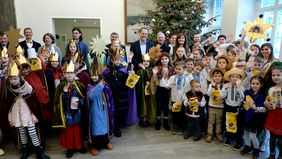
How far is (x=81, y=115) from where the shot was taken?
2.53 metres

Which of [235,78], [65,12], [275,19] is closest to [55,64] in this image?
[235,78]

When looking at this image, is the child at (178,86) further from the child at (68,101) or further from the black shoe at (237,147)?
the child at (68,101)

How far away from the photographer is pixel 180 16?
4.48m

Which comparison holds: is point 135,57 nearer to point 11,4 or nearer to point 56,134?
point 56,134

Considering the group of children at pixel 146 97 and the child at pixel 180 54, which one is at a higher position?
the child at pixel 180 54

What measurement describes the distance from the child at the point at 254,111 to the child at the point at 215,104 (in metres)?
0.34

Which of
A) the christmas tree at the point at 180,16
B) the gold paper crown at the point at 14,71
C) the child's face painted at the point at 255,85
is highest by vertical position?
the christmas tree at the point at 180,16

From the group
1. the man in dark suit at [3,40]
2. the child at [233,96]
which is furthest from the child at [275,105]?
the man in dark suit at [3,40]

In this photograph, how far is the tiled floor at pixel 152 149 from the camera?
258cm

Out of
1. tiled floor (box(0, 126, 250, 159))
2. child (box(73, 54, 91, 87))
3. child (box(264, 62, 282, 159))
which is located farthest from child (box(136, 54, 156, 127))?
child (box(264, 62, 282, 159))

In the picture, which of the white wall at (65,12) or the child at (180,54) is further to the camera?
the white wall at (65,12)

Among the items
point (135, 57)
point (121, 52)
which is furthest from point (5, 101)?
point (135, 57)

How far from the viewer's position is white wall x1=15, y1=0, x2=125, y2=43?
5.57 m

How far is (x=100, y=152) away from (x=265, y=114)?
1.95 metres
